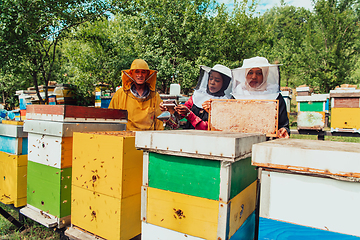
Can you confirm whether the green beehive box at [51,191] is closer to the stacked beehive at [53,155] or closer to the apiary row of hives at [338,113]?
the stacked beehive at [53,155]

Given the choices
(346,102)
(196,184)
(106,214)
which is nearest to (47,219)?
(106,214)

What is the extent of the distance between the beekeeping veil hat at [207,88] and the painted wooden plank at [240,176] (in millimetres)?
1514

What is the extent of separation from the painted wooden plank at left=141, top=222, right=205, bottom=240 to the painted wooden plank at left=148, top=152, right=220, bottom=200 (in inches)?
8.3

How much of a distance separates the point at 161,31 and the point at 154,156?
1011 cm

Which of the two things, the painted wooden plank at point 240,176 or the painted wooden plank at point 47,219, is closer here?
the painted wooden plank at point 240,176

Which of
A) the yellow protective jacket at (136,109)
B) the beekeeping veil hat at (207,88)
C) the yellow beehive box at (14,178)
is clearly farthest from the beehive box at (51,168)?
the beekeeping veil hat at (207,88)

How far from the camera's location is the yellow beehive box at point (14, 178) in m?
2.15

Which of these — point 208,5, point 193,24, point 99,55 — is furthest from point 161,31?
point 208,5

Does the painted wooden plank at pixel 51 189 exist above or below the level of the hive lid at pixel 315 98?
below

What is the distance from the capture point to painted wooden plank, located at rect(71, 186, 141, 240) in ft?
4.39

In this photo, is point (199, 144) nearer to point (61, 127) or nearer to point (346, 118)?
point (61, 127)

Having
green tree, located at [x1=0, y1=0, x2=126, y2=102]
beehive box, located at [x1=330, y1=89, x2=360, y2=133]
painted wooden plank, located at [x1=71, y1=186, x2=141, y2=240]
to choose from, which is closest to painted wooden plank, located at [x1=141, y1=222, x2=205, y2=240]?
painted wooden plank, located at [x1=71, y1=186, x2=141, y2=240]

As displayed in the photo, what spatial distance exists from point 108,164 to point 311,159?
3.68ft

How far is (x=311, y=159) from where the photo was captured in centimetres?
83
